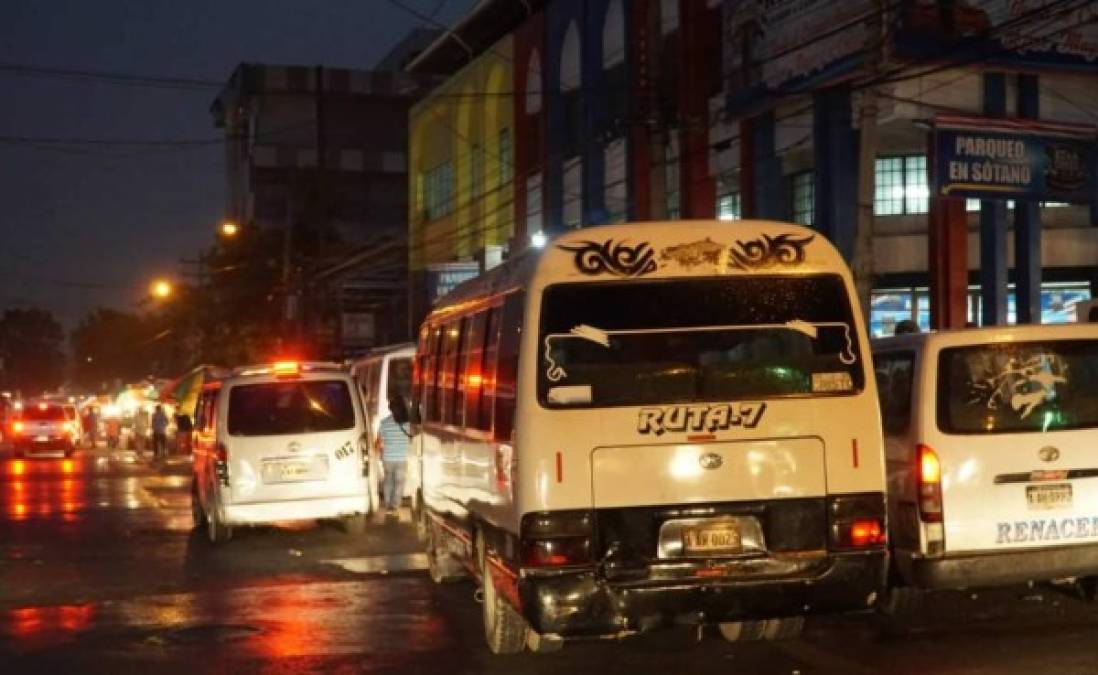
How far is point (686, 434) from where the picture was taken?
842 cm

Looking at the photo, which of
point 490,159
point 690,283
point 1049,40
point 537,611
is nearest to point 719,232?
point 690,283

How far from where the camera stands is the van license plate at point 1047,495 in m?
9.73

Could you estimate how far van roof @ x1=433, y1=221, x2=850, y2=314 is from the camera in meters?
8.57

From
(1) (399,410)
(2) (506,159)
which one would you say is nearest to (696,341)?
(1) (399,410)

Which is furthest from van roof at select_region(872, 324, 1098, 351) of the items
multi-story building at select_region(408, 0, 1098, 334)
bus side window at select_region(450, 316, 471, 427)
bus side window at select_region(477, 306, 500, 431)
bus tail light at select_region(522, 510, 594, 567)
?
multi-story building at select_region(408, 0, 1098, 334)

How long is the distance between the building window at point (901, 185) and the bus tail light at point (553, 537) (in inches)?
715

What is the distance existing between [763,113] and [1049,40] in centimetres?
506

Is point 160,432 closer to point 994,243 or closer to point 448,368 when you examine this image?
point 994,243

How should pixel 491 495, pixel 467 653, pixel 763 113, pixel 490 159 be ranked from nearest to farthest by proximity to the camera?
1. pixel 491 495
2. pixel 467 653
3. pixel 763 113
4. pixel 490 159

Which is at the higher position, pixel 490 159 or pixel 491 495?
pixel 490 159

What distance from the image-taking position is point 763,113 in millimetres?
25188

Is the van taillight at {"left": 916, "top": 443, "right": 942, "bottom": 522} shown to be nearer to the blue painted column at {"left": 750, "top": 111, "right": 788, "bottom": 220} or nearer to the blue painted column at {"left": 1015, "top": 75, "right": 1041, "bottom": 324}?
the blue painted column at {"left": 1015, "top": 75, "right": 1041, "bottom": 324}

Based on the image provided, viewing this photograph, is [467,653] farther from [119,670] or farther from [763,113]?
[763,113]

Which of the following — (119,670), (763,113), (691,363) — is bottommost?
(119,670)
